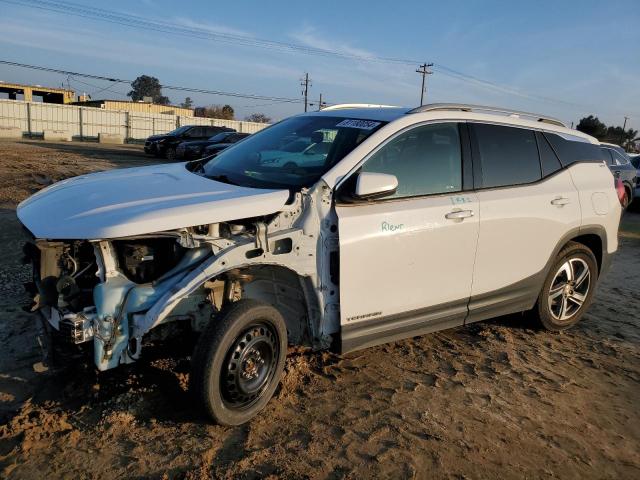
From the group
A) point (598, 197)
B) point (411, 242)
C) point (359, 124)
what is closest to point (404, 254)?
point (411, 242)

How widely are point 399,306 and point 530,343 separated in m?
1.81

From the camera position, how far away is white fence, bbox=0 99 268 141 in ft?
125

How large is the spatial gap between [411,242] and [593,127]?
198 ft

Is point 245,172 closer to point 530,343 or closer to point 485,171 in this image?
point 485,171

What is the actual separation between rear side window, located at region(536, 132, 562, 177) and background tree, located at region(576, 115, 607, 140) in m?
56.6

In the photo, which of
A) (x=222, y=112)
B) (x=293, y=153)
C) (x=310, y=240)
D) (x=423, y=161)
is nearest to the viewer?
(x=310, y=240)

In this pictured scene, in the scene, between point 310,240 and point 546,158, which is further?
point 546,158

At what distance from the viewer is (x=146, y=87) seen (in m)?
109

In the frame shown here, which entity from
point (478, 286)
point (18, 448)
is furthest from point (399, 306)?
point (18, 448)

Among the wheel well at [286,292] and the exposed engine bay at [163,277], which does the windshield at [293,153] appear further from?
the wheel well at [286,292]

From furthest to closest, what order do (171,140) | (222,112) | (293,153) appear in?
(222,112)
(171,140)
(293,153)

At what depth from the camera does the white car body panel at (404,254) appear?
3.45m

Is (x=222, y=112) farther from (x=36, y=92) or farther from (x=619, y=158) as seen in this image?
(x=619, y=158)

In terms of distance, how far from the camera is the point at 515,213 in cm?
431
